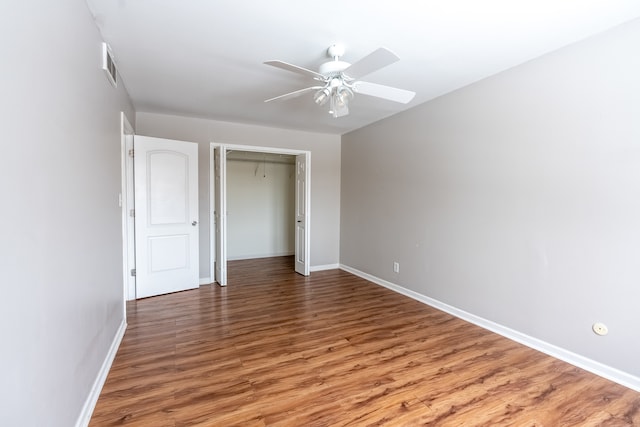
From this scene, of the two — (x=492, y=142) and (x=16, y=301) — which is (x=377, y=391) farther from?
(x=492, y=142)

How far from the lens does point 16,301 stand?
1061 millimetres

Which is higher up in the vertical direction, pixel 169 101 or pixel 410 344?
pixel 169 101

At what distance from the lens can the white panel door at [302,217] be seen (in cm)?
504

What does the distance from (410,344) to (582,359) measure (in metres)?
1.29

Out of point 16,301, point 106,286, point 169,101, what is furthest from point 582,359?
point 169,101

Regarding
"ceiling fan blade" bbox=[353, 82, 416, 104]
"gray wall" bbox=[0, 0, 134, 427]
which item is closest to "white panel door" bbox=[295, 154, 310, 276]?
"ceiling fan blade" bbox=[353, 82, 416, 104]

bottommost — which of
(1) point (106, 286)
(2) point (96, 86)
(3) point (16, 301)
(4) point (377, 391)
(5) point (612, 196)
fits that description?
(4) point (377, 391)

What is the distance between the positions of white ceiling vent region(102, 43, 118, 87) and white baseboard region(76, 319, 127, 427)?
217 cm

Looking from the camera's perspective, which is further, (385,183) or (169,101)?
(385,183)

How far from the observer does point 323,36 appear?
225 cm

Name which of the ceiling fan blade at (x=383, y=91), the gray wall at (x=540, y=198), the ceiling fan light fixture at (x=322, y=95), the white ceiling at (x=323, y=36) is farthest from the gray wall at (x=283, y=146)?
the ceiling fan blade at (x=383, y=91)

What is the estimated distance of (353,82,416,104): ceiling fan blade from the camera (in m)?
2.34

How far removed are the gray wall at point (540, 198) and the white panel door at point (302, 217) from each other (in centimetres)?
168

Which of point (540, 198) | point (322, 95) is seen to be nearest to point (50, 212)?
point (322, 95)
